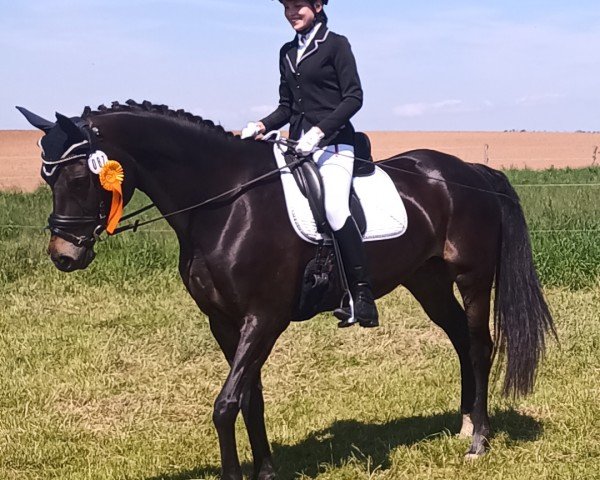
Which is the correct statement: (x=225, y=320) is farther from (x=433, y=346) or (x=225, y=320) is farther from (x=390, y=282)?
(x=433, y=346)

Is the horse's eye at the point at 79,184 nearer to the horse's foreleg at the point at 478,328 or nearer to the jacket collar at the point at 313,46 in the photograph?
the jacket collar at the point at 313,46

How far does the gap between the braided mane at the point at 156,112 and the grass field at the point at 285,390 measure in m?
2.15

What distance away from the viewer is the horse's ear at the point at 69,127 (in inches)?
154

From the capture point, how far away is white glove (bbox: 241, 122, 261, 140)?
4781 mm

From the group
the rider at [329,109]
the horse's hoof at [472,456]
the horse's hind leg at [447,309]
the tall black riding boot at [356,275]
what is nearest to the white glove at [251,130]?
the rider at [329,109]

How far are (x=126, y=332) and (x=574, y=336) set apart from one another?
4.23 m

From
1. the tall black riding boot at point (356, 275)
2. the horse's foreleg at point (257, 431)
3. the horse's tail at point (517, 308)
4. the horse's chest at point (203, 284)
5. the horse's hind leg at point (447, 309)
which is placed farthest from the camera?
the horse's hind leg at point (447, 309)

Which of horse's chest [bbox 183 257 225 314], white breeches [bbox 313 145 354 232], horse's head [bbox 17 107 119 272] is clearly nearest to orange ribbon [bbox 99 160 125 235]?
horse's head [bbox 17 107 119 272]

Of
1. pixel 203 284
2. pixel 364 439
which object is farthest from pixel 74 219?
pixel 364 439

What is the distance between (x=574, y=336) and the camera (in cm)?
748

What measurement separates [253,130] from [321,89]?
0.46 m

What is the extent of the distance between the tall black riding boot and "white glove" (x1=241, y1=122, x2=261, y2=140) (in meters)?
0.75

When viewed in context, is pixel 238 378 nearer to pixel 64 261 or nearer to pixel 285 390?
pixel 64 261

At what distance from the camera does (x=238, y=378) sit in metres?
4.32
